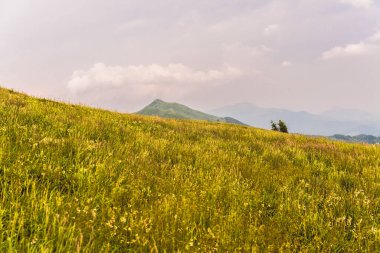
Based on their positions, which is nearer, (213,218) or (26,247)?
(26,247)

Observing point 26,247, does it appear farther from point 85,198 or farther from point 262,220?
point 262,220

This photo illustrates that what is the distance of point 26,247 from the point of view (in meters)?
2.63

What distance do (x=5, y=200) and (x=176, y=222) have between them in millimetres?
1943

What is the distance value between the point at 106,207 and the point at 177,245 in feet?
3.71

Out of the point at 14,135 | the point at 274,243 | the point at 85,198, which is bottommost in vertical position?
the point at 274,243

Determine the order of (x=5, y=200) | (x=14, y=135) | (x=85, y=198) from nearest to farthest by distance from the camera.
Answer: (x=5, y=200), (x=85, y=198), (x=14, y=135)

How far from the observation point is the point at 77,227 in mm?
3195

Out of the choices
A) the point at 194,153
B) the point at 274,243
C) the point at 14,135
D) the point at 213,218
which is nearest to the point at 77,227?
the point at 213,218

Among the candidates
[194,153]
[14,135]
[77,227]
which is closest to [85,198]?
[77,227]

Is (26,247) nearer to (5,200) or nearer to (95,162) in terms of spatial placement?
(5,200)

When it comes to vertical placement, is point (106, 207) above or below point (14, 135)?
below

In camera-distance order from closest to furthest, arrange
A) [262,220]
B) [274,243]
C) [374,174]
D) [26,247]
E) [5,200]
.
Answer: [26,247] < [5,200] < [274,243] < [262,220] < [374,174]

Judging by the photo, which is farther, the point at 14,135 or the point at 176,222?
the point at 14,135

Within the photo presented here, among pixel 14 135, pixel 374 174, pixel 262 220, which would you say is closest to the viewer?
pixel 262 220
